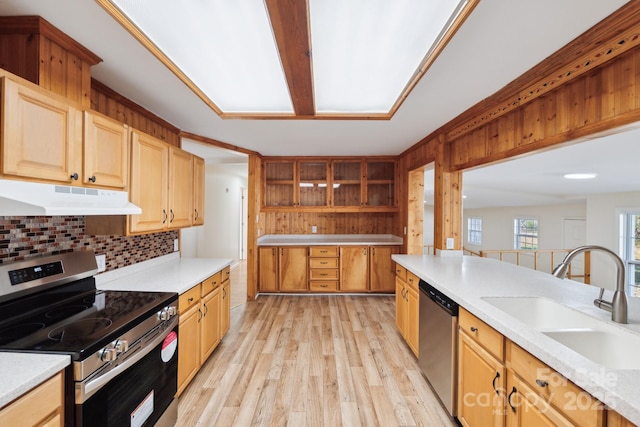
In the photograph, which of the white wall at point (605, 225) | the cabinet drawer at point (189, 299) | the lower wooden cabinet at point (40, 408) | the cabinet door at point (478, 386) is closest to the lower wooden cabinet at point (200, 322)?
the cabinet drawer at point (189, 299)

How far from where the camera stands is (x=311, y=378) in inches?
85.8

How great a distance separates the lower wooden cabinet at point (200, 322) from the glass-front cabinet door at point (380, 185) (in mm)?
2825

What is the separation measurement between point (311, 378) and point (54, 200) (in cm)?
212

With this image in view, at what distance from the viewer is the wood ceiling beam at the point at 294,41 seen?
1211mm

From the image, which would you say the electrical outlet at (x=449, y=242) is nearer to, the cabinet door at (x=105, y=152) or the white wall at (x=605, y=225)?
the cabinet door at (x=105, y=152)

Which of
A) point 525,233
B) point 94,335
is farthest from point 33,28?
point 525,233

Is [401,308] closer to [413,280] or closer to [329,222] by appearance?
[413,280]

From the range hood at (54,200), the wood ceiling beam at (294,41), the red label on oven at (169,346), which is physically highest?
the wood ceiling beam at (294,41)

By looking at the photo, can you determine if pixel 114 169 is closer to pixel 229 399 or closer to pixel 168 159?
pixel 168 159

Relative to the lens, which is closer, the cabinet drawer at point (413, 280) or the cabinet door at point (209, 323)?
the cabinet door at point (209, 323)

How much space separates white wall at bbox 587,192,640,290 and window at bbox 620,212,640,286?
9cm

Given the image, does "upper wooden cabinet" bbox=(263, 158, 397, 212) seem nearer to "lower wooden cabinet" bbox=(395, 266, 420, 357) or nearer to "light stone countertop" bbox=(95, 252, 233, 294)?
"lower wooden cabinet" bbox=(395, 266, 420, 357)

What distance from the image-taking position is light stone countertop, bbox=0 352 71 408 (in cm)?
84

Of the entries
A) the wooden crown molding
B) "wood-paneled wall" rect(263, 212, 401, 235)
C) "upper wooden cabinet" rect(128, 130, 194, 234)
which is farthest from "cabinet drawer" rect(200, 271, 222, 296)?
"wood-paneled wall" rect(263, 212, 401, 235)
